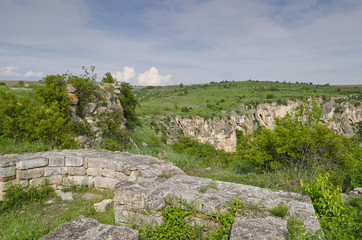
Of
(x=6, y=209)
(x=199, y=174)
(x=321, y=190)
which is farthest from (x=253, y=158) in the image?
(x=6, y=209)

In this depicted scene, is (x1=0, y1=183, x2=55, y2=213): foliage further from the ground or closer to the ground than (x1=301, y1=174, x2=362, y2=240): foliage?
closer to the ground

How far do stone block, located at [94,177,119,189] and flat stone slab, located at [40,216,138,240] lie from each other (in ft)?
8.67

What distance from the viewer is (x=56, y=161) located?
19.6 ft

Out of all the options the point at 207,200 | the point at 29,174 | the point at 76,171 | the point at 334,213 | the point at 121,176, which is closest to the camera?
the point at 334,213

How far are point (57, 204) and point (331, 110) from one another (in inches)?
2574

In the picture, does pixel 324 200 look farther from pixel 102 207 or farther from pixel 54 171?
pixel 54 171

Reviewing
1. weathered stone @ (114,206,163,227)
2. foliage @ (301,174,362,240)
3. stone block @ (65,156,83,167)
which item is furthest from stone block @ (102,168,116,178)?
foliage @ (301,174,362,240)

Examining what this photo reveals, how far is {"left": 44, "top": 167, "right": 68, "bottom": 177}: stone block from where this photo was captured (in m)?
5.86

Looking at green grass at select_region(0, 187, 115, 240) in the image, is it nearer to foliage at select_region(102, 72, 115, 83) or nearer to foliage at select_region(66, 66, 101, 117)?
foliage at select_region(66, 66, 101, 117)

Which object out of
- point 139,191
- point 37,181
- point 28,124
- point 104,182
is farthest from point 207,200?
point 28,124

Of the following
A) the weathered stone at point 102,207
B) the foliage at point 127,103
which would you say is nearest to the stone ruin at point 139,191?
the weathered stone at point 102,207

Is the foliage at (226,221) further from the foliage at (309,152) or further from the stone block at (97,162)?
the stone block at (97,162)

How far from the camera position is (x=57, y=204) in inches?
210

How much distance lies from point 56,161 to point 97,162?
1.18m
